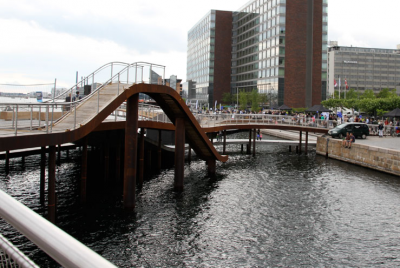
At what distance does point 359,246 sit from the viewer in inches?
616

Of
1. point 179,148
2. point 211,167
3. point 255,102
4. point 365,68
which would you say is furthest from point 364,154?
point 365,68

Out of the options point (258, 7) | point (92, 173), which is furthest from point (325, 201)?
point (258, 7)

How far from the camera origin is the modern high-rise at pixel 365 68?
175375mm

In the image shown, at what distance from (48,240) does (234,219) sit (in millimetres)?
17870

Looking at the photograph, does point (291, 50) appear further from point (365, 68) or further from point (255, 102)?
point (365, 68)

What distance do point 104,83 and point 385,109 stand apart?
177 ft

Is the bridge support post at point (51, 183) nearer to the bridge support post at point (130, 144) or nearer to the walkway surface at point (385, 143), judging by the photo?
the bridge support post at point (130, 144)

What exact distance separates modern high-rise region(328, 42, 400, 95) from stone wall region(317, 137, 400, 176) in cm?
13899

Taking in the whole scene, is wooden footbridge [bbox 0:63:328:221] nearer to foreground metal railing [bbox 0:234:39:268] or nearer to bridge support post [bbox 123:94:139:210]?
bridge support post [bbox 123:94:139:210]

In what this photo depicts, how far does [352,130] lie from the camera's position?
44.3m

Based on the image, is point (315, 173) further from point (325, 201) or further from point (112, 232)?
point (112, 232)

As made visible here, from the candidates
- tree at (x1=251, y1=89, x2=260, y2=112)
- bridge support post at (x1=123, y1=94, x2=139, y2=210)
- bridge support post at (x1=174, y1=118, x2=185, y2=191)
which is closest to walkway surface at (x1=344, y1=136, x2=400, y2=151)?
bridge support post at (x1=174, y1=118, x2=185, y2=191)

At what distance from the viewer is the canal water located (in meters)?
14.4

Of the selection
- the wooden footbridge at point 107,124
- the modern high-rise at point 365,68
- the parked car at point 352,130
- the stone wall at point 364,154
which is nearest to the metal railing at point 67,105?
the wooden footbridge at point 107,124
